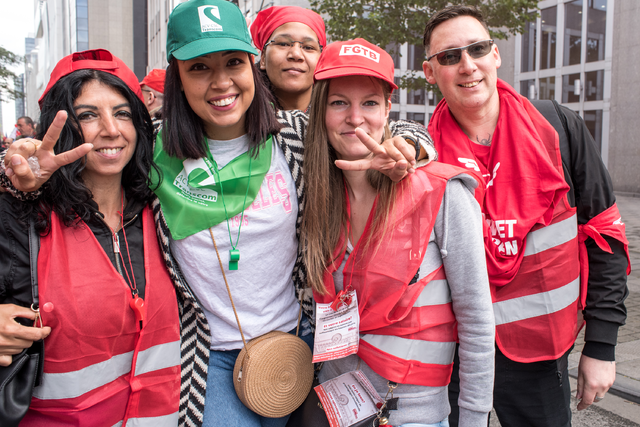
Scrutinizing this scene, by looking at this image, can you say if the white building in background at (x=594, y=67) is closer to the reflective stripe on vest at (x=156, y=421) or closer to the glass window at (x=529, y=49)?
the glass window at (x=529, y=49)

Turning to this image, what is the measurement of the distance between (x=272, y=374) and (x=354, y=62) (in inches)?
→ 49.5

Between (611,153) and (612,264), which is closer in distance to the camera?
(612,264)

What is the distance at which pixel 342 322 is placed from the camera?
1.82 m

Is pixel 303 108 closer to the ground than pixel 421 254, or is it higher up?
higher up

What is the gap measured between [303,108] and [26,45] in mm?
206666

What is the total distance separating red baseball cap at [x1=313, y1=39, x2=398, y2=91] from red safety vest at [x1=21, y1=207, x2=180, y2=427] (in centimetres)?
97

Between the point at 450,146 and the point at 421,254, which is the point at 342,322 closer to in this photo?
the point at 421,254

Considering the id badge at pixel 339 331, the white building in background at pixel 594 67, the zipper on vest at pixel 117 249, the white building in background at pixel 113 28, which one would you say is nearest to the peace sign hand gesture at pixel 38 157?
the zipper on vest at pixel 117 249

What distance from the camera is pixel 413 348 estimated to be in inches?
68.2

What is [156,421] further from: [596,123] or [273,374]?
[596,123]

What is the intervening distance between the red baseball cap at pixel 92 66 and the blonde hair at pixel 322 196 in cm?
77

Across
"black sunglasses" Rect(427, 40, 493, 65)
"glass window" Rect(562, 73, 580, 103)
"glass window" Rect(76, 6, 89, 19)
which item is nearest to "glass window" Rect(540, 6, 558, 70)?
"glass window" Rect(562, 73, 580, 103)

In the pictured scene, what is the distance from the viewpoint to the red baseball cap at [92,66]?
6.08 ft

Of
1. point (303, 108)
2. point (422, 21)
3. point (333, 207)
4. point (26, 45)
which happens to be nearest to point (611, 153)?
point (422, 21)
